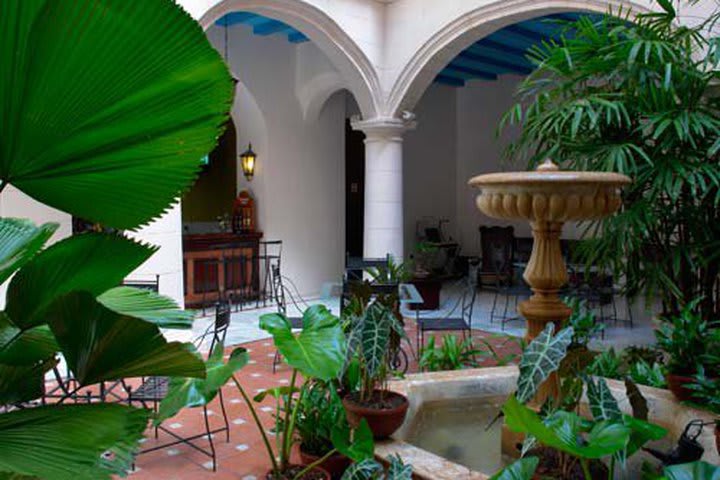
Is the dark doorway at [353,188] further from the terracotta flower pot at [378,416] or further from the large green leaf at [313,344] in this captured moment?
the large green leaf at [313,344]

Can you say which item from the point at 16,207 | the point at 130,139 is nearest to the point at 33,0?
the point at 130,139

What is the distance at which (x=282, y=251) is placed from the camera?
8.84 metres

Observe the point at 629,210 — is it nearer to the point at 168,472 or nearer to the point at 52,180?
the point at 168,472

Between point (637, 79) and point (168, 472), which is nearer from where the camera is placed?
point (168, 472)

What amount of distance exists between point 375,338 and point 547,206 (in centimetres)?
98

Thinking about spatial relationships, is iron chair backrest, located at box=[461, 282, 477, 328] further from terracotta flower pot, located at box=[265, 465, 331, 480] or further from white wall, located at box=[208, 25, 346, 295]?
terracotta flower pot, located at box=[265, 465, 331, 480]

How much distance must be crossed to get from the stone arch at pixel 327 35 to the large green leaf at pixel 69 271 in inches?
216

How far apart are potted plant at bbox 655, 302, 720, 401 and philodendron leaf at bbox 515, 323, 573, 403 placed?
110cm

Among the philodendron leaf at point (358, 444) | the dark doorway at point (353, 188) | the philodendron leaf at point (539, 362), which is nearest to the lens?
the philodendron leaf at point (539, 362)

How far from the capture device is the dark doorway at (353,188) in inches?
420

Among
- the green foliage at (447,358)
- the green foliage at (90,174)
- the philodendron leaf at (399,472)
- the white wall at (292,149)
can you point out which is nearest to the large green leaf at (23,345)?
the green foliage at (90,174)

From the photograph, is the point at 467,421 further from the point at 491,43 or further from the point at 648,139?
the point at 491,43

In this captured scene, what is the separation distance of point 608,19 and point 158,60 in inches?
180

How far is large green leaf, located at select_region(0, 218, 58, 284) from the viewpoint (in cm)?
57
